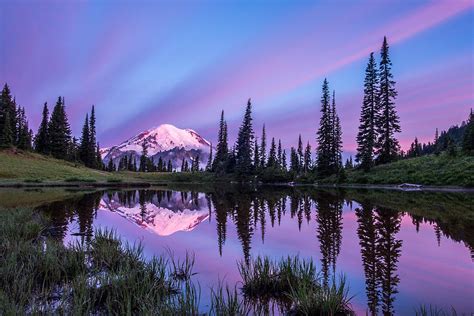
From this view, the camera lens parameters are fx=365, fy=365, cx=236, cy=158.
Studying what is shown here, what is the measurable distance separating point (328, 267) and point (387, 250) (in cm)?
322

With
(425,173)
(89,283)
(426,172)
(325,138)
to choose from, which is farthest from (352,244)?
(325,138)

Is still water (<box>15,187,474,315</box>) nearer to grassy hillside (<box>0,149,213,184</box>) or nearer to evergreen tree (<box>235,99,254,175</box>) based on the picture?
grassy hillside (<box>0,149,213,184</box>)

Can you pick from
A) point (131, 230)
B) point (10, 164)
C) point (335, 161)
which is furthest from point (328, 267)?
point (10, 164)

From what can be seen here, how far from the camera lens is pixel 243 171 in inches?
3861

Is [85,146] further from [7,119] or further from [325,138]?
[325,138]

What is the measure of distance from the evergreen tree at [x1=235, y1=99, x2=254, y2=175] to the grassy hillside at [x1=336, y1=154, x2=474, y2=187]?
130 feet

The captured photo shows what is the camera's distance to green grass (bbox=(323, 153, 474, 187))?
43.6 m

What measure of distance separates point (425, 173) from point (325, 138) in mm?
30216

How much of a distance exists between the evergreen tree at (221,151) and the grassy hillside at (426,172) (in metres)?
54.0

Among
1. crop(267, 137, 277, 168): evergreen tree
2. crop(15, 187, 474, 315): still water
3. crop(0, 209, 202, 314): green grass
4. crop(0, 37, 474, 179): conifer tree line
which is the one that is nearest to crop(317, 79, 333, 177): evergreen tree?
crop(0, 37, 474, 179): conifer tree line

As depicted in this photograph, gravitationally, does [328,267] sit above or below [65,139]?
below

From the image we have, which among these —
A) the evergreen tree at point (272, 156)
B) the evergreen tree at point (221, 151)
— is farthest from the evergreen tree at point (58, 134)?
the evergreen tree at point (272, 156)

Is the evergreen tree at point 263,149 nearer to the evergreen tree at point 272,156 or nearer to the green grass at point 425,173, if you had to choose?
the evergreen tree at point 272,156

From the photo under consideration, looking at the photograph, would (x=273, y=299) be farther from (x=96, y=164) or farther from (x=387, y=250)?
(x=96, y=164)
